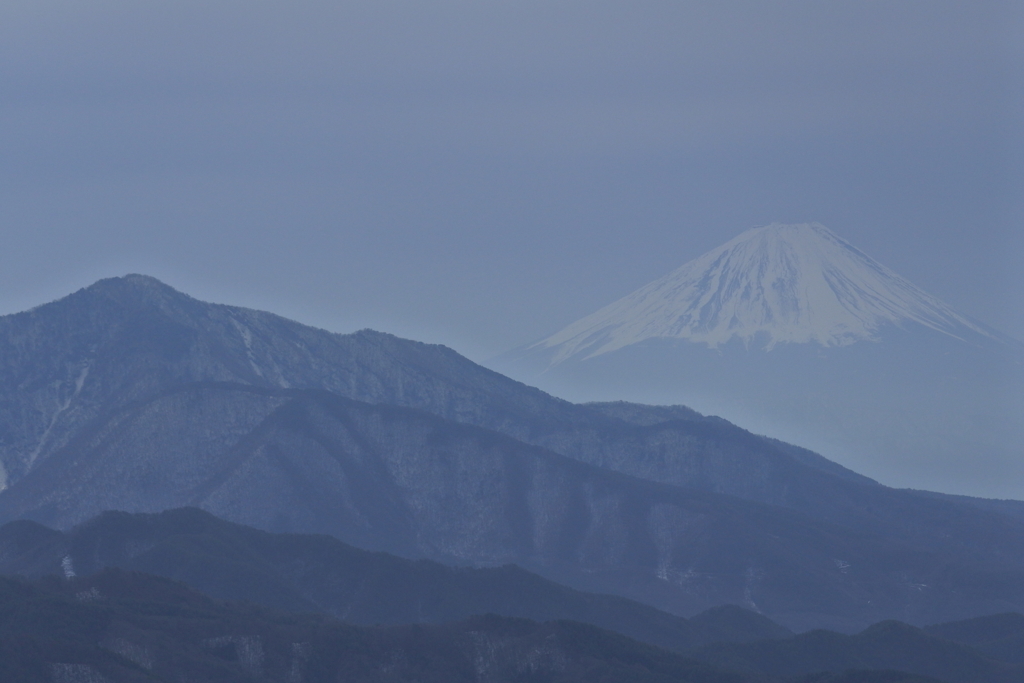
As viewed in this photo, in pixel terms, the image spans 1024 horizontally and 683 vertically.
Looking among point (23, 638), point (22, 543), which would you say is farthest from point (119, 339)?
point (23, 638)

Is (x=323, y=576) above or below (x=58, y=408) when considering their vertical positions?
below

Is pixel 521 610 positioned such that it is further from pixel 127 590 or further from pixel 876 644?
pixel 127 590

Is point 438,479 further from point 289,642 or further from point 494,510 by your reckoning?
point 289,642

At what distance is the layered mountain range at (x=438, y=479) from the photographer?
15300 centimetres

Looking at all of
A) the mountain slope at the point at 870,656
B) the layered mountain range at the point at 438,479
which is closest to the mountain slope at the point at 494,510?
the layered mountain range at the point at 438,479

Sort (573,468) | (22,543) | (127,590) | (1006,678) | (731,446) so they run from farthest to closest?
1. (731,446)
2. (573,468)
3. (22,543)
4. (1006,678)
5. (127,590)

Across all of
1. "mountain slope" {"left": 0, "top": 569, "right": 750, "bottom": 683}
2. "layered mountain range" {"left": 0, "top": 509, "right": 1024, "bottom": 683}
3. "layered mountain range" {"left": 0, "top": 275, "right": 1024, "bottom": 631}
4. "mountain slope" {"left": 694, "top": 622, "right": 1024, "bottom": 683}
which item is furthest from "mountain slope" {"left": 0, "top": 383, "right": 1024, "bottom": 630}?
"mountain slope" {"left": 0, "top": 569, "right": 750, "bottom": 683}

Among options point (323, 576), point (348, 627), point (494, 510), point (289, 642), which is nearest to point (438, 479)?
point (494, 510)

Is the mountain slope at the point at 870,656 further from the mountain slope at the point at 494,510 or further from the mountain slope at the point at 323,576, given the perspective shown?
the mountain slope at the point at 494,510

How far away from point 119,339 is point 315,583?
218ft

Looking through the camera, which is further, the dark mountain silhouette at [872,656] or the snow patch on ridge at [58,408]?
the snow patch on ridge at [58,408]

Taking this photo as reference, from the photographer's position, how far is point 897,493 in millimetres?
195125

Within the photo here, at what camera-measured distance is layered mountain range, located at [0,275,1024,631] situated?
153 m

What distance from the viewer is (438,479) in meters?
168
